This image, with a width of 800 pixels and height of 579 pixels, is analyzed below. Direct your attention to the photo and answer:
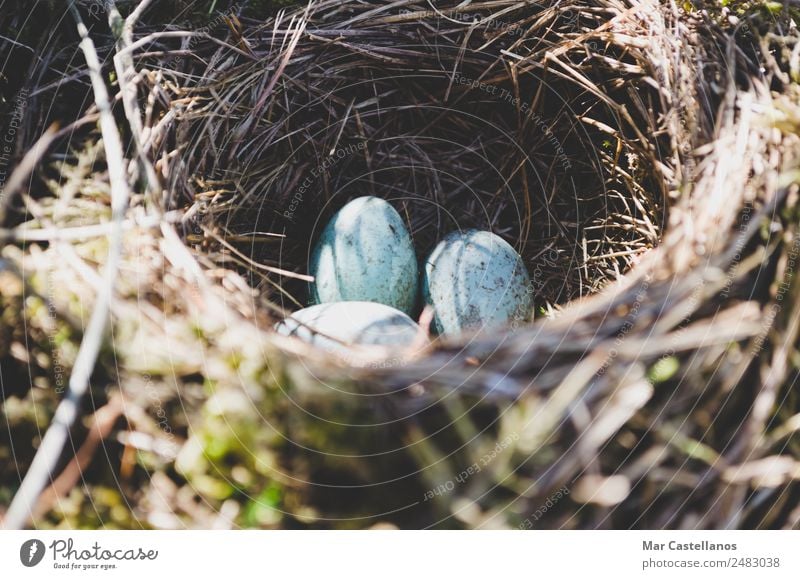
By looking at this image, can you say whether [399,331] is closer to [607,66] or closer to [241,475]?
[241,475]

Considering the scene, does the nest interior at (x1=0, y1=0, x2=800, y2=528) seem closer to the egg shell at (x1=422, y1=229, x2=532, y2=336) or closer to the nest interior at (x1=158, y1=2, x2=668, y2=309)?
the nest interior at (x1=158, y1=2, x2=668, y2=309)

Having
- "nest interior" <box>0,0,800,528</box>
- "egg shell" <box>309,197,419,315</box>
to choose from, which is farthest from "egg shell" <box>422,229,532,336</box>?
"nest interior" <box>0,0,800,528</box>

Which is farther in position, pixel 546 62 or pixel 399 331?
pixel 546 62

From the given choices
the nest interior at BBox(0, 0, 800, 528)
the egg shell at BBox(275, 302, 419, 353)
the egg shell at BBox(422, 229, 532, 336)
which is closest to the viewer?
the nest interior at BBox(0, 0, 800, 528)

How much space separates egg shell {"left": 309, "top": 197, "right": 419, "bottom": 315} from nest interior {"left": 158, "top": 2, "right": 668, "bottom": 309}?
103 millimetres

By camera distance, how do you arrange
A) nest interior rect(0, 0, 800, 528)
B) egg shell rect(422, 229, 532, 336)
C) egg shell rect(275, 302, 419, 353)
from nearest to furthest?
nest interior rect(0, 0, 800, 528), egg shell rect(275, 302, 419, 353), egg shell rect(422, 229, 532, 336)

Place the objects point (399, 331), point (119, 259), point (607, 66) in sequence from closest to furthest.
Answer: point (119, 259)
point (399, 331)
point (607, 66)

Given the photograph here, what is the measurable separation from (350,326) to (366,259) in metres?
0.20

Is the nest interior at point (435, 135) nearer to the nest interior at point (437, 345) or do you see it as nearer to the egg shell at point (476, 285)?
the nest interior at point (437, 345)

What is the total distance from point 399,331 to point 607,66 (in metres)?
0.66

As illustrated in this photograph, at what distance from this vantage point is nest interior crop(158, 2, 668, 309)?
1.13m

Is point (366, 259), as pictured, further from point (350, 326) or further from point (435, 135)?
point (435, 135)

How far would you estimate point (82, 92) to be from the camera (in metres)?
1.03
